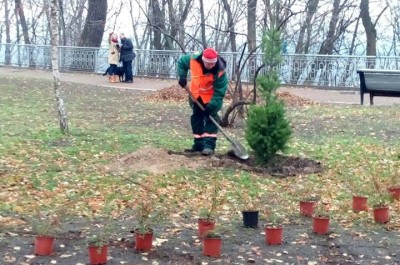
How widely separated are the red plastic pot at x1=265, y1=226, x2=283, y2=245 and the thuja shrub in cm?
286

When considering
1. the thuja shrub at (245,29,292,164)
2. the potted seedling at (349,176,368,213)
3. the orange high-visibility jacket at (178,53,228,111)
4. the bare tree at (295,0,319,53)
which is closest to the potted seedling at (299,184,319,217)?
the potted seedling at (349,176,368,213)

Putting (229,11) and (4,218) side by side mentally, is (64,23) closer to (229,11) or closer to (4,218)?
(229,11)

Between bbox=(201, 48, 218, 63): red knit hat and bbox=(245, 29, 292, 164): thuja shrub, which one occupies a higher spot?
bbox=(201, 48, 218, 63): red knit hat

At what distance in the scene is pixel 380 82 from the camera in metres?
17.4

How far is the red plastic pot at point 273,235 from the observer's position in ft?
20.2

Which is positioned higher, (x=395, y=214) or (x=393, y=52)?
(x=393, y=52)

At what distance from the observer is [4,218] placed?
656cm

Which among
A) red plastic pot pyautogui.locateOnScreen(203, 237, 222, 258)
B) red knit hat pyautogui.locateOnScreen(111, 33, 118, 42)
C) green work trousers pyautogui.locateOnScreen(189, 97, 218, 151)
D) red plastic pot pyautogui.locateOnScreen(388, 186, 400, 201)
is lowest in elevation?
red plastic pot pyautogui.locateOnScreen(203, 237, 222, 258)

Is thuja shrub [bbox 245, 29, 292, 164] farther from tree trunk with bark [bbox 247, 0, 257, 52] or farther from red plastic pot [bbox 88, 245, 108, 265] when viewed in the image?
tree trunk with bark [bbox 247, 0, 257, 52]

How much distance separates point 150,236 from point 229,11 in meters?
20.5

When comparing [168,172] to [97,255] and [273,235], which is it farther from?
[97,255]

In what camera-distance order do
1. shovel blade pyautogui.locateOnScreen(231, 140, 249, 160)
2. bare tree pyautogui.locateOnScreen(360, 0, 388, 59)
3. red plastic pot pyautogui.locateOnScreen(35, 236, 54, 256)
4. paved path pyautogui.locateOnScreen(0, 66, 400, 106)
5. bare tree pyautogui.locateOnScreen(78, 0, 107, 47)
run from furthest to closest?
bare tree pyautogui.locateOnScreen(360, 0, 388, 59) < bare tree pyautogui.locateOnScreen(78, 0, 107, 47) < paved path pyautogui.locateOnScreen(0, 66, 400, 106) < shovel blade pyautogui.locateOnScreen(231, 140, 249, 160) < red plastic pot pyautogui.locateOnScreen(35, 236, 54, 256)

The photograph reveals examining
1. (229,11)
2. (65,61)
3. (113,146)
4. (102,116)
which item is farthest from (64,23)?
(113,146)

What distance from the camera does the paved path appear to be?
63.8 feet
